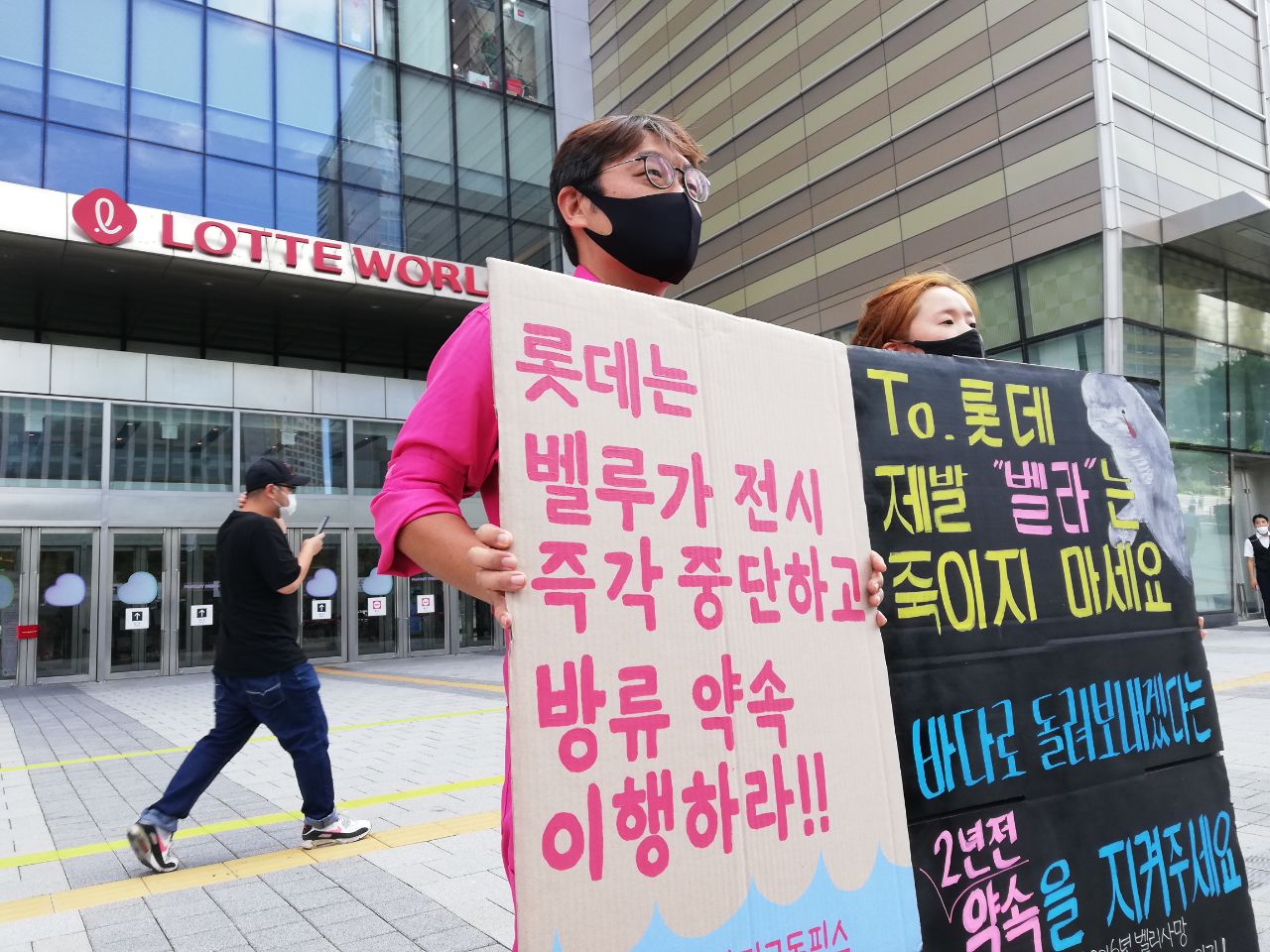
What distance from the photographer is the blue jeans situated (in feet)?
13.1

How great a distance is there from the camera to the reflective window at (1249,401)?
580 inches

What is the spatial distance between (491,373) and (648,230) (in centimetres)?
40

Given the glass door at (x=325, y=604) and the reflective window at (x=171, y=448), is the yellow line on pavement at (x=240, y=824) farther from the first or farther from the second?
the reflective window at (x=171, y=448)

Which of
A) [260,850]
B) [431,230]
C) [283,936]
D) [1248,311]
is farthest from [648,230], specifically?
[431,230]

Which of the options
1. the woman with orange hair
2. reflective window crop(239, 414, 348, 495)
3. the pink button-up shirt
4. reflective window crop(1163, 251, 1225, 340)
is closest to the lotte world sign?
reflective window crop(239, 414, 348, 495)

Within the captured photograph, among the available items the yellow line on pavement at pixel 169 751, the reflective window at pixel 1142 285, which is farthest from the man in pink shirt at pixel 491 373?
the reflective window at pixel 1142 285

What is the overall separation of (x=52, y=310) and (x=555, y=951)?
19362mm

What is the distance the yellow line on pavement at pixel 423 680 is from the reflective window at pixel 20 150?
9567 millimetres

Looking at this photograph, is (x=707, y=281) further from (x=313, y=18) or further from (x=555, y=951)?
(x=555, y=951)

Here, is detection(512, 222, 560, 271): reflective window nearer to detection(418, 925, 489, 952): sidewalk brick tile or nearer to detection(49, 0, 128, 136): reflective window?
detection(49, 0, 128, 136): reflective window

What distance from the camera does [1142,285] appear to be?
1308 centimetres

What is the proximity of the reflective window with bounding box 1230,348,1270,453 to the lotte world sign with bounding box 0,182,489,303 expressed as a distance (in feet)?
39.9

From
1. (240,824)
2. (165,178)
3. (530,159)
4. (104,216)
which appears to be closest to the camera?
(240,824)

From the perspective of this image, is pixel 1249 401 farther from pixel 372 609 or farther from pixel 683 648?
pixel 683 648
